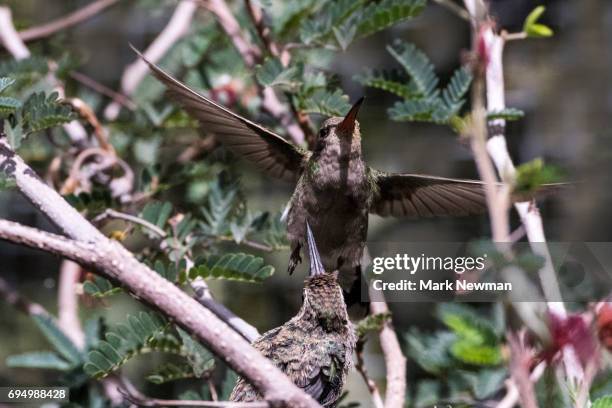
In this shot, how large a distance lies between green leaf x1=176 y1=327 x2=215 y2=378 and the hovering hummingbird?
0.98 ft

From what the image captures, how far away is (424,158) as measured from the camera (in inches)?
94.0

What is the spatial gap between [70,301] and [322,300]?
72 cm

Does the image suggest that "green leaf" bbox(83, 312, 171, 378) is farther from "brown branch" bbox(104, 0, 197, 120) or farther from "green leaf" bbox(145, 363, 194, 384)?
"brown branch" bbox(104, 0, 197, 120)

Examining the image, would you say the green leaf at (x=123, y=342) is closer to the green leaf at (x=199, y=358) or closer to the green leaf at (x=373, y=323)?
the green leaf at (x=199, y=358)

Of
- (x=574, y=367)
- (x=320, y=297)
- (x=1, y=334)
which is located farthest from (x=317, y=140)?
(x=1, y=334)

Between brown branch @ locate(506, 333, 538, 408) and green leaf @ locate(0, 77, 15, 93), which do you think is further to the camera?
green leaf @ locate(0, 77, 15, 93)

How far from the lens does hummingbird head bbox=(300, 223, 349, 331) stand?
1479mm

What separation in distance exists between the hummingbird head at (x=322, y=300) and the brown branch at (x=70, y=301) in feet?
1.98

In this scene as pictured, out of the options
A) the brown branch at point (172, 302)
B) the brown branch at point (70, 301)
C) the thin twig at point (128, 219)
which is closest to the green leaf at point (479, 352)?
the brown branch at point (172, 302)

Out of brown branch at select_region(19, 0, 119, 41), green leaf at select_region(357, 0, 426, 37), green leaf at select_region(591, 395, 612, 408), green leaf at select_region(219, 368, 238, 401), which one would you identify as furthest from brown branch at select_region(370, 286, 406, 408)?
brown branch at select_region(19, 0, 119, 41)

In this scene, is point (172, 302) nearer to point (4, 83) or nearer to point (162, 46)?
point (4, 83)

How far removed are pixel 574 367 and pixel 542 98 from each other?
1454 millimetres

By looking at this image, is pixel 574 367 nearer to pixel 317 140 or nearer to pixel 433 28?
pixel 317 140

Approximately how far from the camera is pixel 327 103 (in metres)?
1.63
